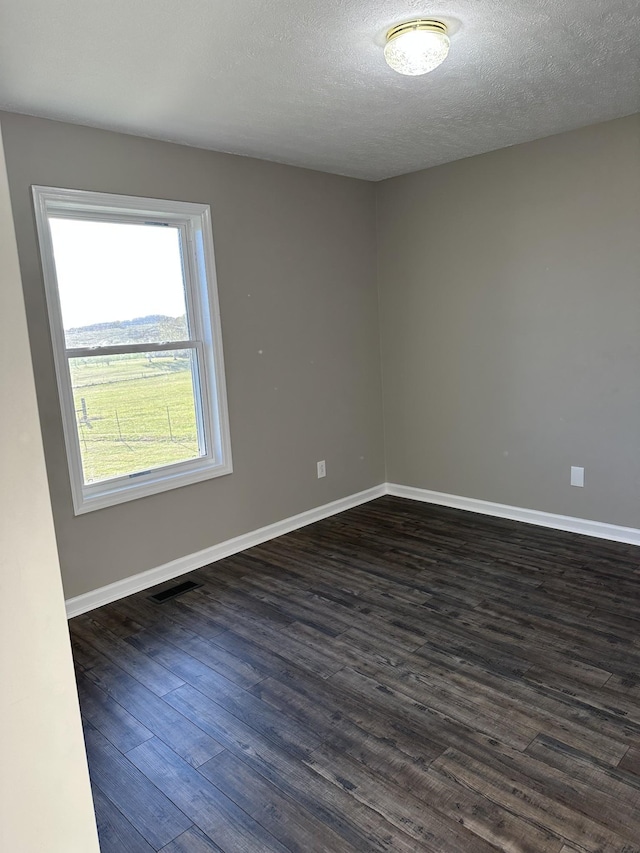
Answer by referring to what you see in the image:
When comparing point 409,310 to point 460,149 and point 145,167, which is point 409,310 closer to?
point 460,149

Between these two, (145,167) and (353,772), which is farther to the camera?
(145,167)

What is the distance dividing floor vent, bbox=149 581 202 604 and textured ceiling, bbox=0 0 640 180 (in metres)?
2.45

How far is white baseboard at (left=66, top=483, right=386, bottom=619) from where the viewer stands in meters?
3.10

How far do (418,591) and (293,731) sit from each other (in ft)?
4.01

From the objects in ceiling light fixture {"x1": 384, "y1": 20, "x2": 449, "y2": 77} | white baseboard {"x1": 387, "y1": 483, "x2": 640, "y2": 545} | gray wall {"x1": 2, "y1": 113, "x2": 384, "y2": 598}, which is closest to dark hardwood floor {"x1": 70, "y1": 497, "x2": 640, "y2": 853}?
white baseboard {"x1": 387, "y1": 483, "x2": 640, "y2": 545}

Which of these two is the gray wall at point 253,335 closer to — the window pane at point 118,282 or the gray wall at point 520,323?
the window pane at point 118,282

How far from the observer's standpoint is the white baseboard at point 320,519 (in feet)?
10.4

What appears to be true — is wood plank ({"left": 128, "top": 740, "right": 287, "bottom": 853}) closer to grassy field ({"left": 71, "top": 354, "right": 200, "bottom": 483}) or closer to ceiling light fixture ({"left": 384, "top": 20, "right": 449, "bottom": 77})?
grassy field ({"left": 71, "top": 354, "right": 200, "bottom": 483})

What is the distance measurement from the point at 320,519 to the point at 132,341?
1.89m

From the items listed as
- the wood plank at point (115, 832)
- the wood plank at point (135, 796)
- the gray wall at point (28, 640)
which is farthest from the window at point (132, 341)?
the gray wall at point (28, 640)

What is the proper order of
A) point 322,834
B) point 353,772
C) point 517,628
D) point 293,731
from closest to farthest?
point 322,834, point 353,772, point 293,731, point 517,628

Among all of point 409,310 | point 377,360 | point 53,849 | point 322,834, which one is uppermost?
point 409,310

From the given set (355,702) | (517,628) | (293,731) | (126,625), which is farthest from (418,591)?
(126,625)

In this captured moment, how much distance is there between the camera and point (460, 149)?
3.69 m
